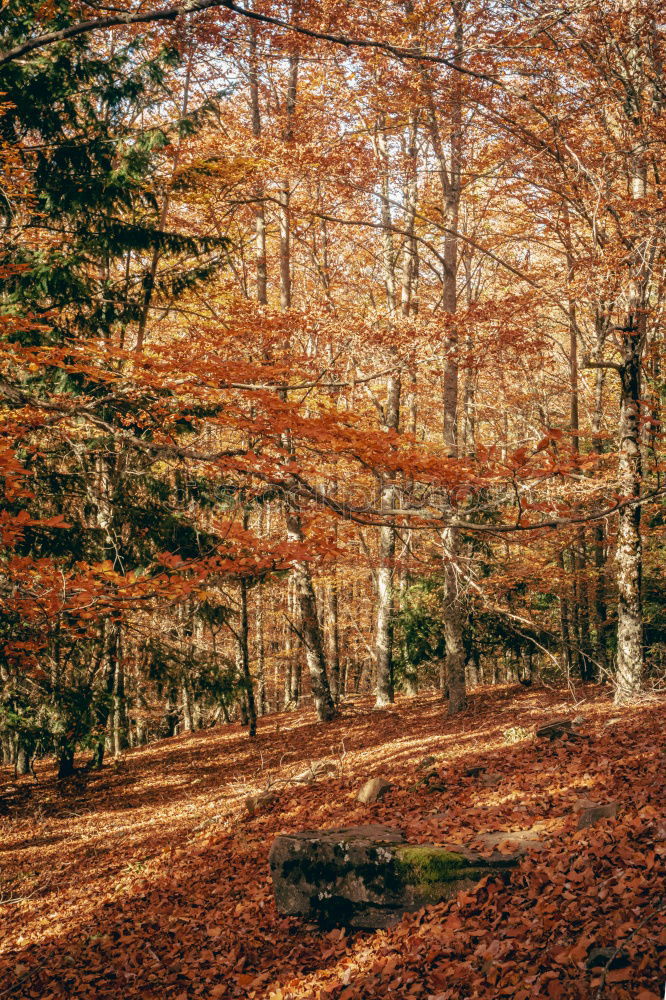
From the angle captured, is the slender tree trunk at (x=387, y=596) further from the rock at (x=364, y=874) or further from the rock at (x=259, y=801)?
the rock at (x=364, y=874)

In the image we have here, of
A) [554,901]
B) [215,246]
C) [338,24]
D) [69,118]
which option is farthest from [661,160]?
[554,901]

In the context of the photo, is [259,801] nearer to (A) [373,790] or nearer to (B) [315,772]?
(B) [315,772]

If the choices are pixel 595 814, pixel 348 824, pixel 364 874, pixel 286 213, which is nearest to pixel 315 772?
pixel 348 824

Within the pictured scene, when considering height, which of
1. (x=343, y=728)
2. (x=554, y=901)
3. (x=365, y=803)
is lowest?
(x=343, y=728)

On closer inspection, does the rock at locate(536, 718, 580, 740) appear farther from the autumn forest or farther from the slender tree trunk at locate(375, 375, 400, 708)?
the slender tree trunk at locate(375, 375, 400, 708)

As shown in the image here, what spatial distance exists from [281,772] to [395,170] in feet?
39.4

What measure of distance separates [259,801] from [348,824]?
210cm

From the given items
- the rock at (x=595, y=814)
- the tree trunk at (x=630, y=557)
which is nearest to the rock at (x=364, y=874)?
the rock at (x=595, y=814)

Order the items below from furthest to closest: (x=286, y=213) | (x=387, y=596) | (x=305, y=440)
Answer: (x=387, y=596), (x=286, y=213), (x=305, y=440)

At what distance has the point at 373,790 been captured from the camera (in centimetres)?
818

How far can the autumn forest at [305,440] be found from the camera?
211 inches

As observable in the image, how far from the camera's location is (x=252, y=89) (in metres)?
14.0

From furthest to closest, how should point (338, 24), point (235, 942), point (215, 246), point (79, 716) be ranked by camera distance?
point (215, 246)
point (79, 716)
point (338, 24)
point (235, 942)

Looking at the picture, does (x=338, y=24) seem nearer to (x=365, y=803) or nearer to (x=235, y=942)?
(x=365, y=803)
